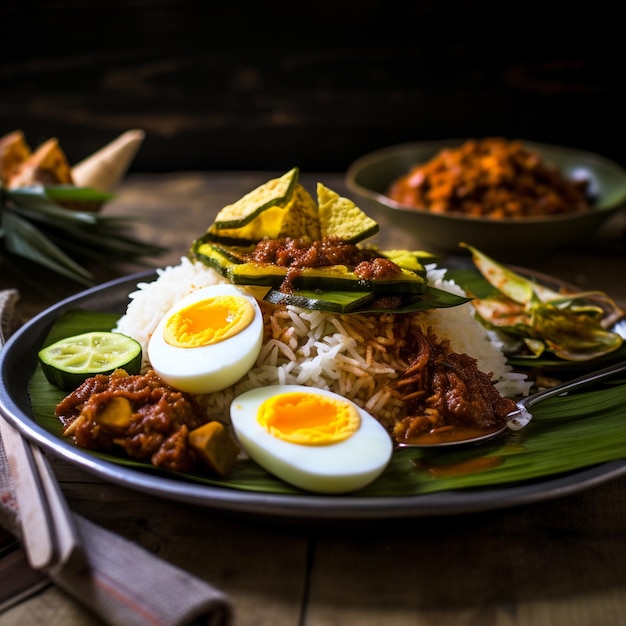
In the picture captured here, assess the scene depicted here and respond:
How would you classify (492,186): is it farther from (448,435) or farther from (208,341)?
(208,341)

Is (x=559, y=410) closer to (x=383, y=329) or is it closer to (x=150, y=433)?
(x=383, y=329)

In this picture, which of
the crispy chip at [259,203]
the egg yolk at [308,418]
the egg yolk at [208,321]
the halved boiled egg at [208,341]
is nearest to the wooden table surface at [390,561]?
the egg yolk at [308,418]

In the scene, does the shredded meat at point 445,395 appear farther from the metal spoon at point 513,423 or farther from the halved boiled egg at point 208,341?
the halved boiled egg at point 208,341

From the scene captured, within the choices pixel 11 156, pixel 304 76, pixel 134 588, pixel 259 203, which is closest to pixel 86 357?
pixel 259 203

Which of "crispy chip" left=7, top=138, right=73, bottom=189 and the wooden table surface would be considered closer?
the wooden table surface

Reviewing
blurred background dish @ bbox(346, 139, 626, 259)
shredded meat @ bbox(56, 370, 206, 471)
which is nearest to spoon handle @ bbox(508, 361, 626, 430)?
shredded meat @ bbox(56, 370, 206, 471)

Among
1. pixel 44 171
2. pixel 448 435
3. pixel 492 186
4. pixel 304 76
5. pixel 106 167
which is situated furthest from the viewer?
pixel 304 76

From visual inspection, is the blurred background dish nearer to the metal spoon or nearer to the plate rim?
the metal spoon
